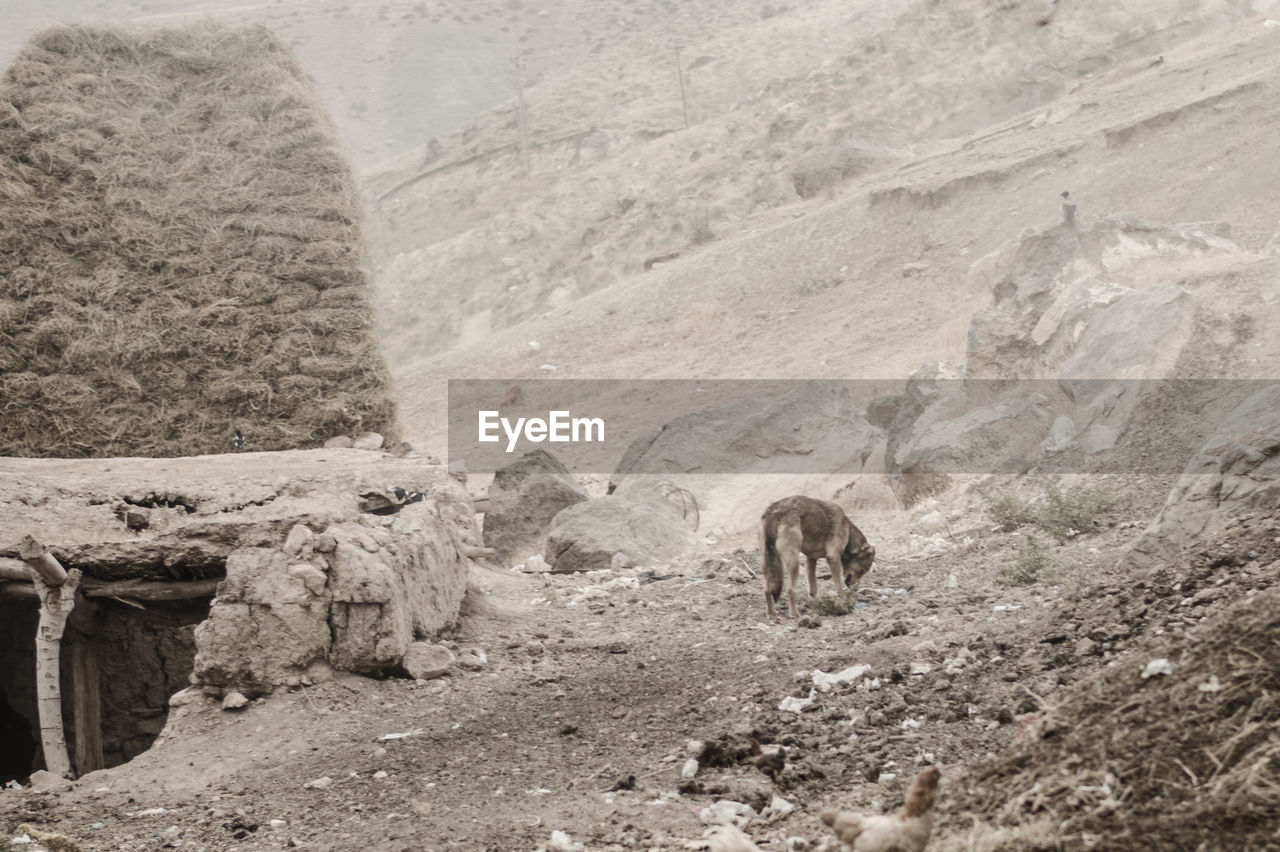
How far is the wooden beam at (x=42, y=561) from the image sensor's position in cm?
738

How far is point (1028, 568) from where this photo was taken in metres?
7.87

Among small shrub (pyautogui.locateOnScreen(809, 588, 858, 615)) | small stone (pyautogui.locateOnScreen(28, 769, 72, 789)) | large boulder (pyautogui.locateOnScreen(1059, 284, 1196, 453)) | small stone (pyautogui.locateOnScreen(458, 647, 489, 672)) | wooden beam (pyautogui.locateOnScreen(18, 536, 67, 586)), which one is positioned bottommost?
small stone (pyautogui.locateOnScreen(28, 769, 72, 789))

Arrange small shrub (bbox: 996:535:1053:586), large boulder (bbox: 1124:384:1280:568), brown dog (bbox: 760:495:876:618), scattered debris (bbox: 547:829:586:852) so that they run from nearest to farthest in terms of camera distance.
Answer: scattered debris (bbox: 547:829:586:852), large boulder (bbox: 1124:384:1280:568), small shrub (bbox: 996:535:1053:586), brown dog (bbox: 760:495:876:618)

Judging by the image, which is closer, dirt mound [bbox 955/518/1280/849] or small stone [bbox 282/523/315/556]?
dirt mound [bbox 955/518/1280/849]

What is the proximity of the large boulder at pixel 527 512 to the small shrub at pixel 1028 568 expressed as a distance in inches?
263

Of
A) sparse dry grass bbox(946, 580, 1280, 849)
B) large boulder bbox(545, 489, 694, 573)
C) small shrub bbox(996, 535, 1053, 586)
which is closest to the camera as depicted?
sparse dry grass bbox(946, 580, 1280, 849)

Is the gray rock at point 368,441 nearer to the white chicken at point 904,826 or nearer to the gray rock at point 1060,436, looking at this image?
the gray rock at point 1060,436

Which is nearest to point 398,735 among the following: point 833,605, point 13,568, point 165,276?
point 13,568

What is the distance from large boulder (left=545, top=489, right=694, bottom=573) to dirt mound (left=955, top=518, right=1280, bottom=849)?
811 cm

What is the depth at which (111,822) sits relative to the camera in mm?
5699

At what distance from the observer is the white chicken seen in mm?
3104

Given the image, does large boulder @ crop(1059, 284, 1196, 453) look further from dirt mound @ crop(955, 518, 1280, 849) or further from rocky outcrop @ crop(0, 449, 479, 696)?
dirt mound @ crop(955, 518, 1280, 849)

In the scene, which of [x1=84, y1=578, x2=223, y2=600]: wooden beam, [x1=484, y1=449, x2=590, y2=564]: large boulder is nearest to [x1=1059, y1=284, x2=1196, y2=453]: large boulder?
[x1=484, y1=449, x2=590, y2=564]: large boulder

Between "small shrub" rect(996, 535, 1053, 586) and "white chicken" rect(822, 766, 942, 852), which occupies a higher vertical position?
"small shrub" rect(996, 535, 1053, 586)
